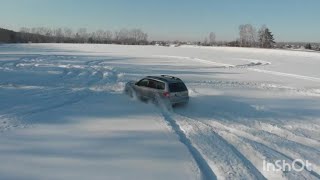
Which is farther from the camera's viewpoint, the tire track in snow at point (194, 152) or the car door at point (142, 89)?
the car door at point (142, 89)

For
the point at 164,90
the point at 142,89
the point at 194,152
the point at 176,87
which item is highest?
the point at 176,87

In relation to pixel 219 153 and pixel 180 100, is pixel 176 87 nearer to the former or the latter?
pixel 180 100

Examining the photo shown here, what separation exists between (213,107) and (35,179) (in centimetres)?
1024

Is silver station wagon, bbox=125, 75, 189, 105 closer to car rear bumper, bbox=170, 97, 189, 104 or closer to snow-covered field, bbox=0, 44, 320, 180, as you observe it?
car rear bumper, bbox=170, 97, 189, 104

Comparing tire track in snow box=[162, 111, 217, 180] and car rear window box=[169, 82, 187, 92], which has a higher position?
car rear window box=[169, 82, 187, 92]

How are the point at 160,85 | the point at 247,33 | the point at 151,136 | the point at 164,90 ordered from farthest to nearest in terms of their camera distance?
1. the point at 247,33
2. the point at 160,85
3. the point at 164,90
4. the point at 151,136

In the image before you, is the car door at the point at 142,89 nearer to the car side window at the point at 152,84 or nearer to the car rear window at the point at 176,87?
the car side window at the point at 152,84

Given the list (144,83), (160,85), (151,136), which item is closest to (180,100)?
(160,85)

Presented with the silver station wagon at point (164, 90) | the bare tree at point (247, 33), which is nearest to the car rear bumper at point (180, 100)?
the silver station wagon at point (164, 90)

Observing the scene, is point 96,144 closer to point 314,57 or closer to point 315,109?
point 315,109

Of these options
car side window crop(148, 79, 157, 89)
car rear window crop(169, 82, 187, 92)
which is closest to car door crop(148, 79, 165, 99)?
car side window crop(148, 79, 157, 89)

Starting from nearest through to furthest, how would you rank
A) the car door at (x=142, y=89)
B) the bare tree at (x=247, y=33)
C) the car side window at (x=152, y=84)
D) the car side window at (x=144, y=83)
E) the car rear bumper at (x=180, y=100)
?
the car rear bumper at (x=180, y=100)
the car side window at (x=152, y=84)
the car door at (x=142, y=89)
the car side window at (x=144, y=83)
the bare tree at (x=247, y=33)

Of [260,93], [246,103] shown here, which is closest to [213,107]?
[246,103]

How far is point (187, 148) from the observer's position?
10305mm
